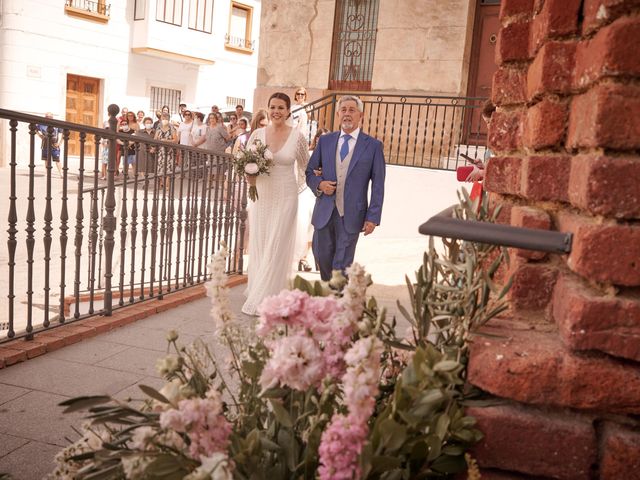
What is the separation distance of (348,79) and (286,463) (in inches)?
532

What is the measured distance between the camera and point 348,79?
1423 centimetres

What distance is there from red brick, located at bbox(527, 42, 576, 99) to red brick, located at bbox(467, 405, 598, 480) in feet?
2.15

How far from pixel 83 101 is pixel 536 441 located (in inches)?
1032

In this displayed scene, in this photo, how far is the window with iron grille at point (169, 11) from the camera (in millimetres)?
27078

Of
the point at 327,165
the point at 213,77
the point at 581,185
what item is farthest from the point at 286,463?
the point at 213,77

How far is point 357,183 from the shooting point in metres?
5.80

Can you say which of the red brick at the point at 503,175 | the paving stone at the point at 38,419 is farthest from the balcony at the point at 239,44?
the red brick at the point at 503,175

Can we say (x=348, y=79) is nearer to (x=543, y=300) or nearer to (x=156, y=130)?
(x=156, y=130)

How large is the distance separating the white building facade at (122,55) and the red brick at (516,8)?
74.0 ft

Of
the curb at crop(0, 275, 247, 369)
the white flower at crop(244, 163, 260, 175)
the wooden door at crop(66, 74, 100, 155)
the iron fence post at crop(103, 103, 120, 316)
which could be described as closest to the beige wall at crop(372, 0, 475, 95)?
the white flower at crop(244, 163, 260, 175)

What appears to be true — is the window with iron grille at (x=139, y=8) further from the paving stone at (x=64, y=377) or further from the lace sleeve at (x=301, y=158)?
the paving stone at (x=64, y=377)

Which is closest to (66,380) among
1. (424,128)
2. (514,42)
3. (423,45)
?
(514,42)

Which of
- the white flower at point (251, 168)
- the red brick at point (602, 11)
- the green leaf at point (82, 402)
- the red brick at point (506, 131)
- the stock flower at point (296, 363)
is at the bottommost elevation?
the green leaf at point (82, 402)

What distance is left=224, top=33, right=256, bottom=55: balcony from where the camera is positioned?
30352 millimetres
